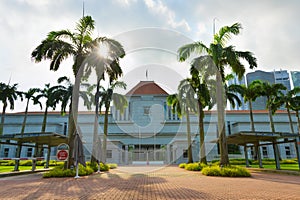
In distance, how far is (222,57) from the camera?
49.5 ft

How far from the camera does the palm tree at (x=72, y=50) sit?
14.0 metres

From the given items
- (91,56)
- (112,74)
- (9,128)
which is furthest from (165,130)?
(9,128)

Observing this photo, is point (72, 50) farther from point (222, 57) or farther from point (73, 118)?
point (222, 57)

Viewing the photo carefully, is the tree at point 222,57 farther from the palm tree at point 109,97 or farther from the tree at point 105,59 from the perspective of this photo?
the palm tree at point 109,97

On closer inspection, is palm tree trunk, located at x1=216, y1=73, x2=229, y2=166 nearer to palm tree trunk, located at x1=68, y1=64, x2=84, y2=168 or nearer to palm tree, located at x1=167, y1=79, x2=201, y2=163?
palm tree, located at x1=167, y1=79, x2=201, y2=163

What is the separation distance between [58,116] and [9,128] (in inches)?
366

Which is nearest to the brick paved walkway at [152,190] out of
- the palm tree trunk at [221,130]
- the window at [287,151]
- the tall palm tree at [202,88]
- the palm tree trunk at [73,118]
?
the palm tree trunk at [221,130]

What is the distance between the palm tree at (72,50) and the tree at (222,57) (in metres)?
6.59

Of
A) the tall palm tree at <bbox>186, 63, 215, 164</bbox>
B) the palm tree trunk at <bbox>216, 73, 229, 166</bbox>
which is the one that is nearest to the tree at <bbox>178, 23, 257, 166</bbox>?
the palm tree trunk at <bbox>216, 73, 229, 166</bbox>

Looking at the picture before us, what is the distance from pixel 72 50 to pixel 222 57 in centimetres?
1029

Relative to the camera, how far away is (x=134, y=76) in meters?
19.6

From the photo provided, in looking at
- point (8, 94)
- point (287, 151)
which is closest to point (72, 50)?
point (8, 94)

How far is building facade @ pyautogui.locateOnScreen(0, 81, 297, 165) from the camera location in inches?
1470

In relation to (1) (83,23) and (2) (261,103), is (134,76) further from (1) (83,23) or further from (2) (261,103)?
(2) (261,103)
